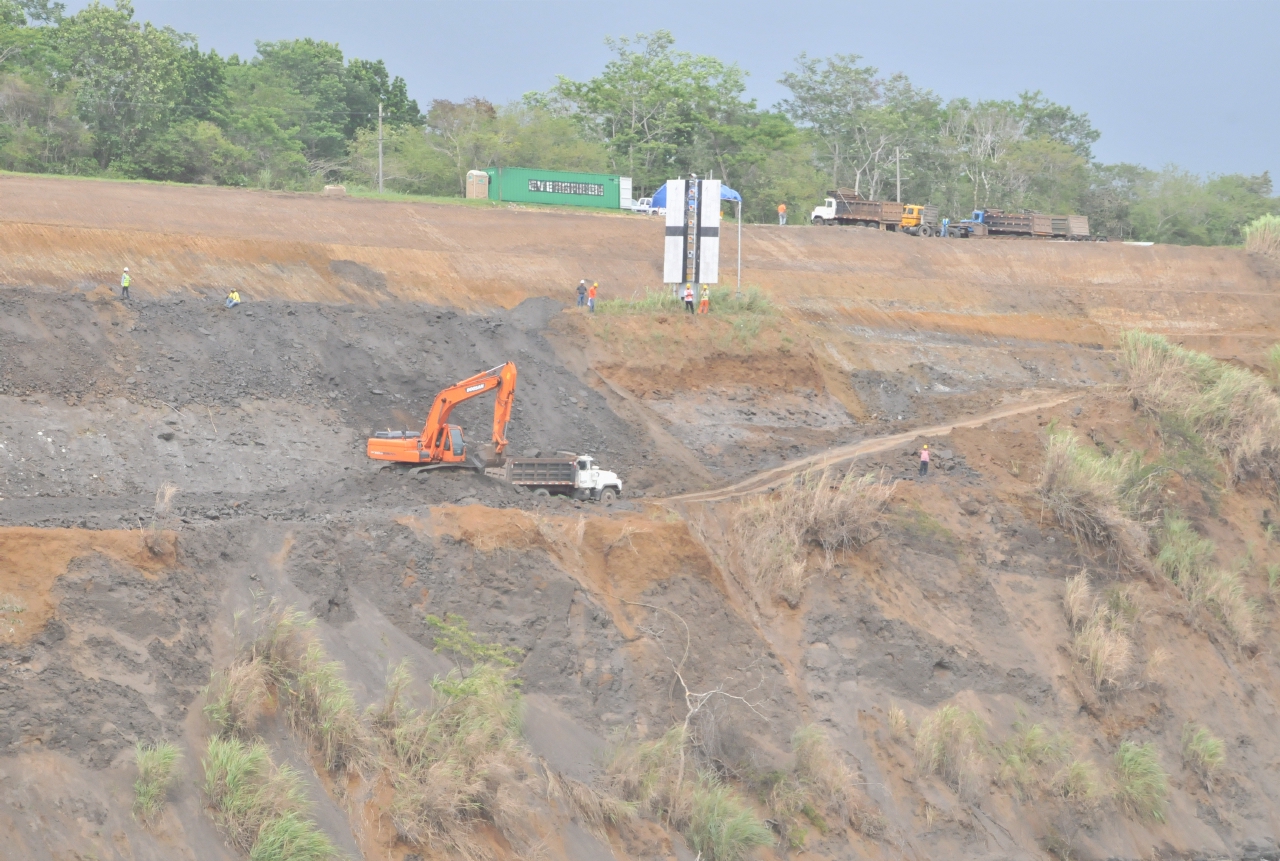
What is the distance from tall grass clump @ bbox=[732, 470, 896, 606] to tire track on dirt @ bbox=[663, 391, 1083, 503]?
160 centimetres

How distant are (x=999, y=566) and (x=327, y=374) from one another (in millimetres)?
15218

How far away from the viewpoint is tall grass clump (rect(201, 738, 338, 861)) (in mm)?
15852

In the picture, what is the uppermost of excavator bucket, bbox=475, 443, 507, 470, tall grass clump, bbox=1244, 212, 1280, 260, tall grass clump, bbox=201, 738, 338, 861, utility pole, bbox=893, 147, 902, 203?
utility pole, bbox=893, 147, 902, 203

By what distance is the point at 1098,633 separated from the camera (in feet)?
85.7

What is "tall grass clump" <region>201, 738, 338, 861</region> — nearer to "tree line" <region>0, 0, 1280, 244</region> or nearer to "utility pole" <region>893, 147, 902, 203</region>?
"tree line" <region>0, 0, 1280, 244</region>

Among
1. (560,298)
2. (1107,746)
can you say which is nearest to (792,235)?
(560,298)

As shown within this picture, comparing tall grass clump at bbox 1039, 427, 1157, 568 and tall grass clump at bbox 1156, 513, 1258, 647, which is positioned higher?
tall grass clump at bbox 1039, 427, 1157, 568

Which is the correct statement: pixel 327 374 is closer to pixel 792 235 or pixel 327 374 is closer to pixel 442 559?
pixel 442 559

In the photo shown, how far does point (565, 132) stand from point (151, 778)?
1939 inches

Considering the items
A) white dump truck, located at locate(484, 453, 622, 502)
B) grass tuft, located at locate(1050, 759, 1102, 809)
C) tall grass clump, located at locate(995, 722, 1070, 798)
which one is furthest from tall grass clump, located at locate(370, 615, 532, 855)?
grass tuft, located at locate(1050, 759, 1102, 809)

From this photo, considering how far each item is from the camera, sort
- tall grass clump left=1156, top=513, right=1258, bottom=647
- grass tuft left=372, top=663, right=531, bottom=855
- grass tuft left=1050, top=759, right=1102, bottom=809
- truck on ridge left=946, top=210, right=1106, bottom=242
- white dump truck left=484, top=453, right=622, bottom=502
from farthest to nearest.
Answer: truck on ridge left=946, top=210, right=1106, bottom=242 < tall grass clump left=1156, top=513, right=1258, bottom=647 < white dump truck left=484, top=453, right=622, bottom=502 < grass tuft left=1050, top=759, right=1102, bottom=809 < grass tuft left=372, top=663, right=531, bottom=855

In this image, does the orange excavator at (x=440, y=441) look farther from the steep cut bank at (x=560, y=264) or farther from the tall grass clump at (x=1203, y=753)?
the tall grass clump at (x=1203, y=753)

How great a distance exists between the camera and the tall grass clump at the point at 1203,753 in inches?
1000

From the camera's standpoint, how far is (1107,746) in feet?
81.9
